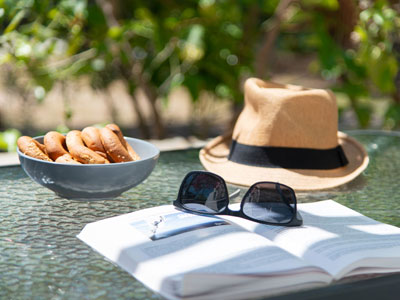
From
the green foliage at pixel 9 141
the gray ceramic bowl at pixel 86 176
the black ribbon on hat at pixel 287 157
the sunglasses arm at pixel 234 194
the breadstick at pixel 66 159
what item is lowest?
the green foliage at pixel 9 141

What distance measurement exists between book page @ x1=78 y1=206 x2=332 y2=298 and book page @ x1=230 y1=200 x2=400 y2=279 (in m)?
0.04

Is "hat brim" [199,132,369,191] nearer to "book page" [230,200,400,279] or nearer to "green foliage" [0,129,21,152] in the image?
"book page" [230,200,400,279]

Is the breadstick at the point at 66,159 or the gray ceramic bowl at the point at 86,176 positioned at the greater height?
the breadstick at the point at 66,159

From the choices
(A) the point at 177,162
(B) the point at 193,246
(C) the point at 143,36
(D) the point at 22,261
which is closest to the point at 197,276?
(B) the point at 193,246

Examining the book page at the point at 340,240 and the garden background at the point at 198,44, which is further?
the garden background at the point at 198,44

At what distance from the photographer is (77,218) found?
3.09ft

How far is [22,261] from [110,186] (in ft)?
0.78

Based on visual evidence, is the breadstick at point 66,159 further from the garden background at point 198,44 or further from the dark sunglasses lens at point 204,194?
the garden background at point 198,44

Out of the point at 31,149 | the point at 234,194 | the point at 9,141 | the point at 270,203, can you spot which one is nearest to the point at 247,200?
the point at 270,203

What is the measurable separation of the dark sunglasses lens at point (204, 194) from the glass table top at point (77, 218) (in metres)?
0.11

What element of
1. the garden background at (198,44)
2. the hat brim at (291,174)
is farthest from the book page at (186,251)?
the garden background at (198,44)

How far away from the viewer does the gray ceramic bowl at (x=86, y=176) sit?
0.93 meters

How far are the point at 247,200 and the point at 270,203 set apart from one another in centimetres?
4

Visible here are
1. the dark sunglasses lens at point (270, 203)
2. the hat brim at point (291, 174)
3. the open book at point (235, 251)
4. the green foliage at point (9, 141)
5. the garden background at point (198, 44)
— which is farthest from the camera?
the garden background at point (198, 44)
